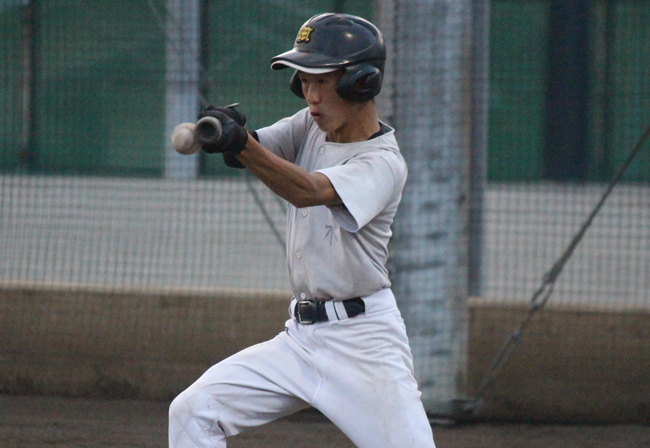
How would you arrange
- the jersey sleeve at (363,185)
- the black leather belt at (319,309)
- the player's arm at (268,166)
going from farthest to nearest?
the black leather belt at (319,309) < the jersey sleeve at (363,185) < the player's arm at (268,166)

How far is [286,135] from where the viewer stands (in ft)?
11.3

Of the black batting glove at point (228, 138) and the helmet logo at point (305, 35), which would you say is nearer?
the black batting glove at point (228, 138)

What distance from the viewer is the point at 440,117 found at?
5.04m

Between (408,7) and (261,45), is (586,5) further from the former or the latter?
(408,7)

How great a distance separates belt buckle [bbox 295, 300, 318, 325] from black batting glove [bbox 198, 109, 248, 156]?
0.72m

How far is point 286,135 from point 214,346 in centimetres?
246

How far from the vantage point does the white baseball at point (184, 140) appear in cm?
254

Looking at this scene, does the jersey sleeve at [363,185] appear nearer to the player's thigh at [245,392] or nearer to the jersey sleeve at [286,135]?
the jersey sleeve at [286,135]

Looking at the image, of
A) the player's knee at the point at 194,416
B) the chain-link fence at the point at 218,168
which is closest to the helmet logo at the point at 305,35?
the player's knee at the point at 194,416

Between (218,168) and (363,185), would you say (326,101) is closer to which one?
(363,185)

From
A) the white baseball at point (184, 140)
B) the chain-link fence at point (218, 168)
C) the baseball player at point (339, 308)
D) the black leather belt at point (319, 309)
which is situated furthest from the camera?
the chain-link fence at point (218, 168)

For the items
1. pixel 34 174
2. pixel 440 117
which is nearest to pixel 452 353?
pixel 440 117

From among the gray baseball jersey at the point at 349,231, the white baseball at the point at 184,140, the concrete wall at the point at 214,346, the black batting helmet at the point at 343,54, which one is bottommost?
the concrete wall at the point at 214,346

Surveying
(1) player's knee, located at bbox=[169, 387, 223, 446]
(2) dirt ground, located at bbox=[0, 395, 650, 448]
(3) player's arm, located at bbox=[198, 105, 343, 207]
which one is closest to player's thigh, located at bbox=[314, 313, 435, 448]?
(1) player's knee, located at bbox=[169, 387, 223, 446]
